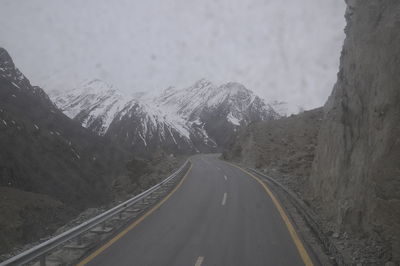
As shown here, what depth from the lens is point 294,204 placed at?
1220 centimetres

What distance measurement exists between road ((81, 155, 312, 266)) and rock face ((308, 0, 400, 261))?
1559 mm

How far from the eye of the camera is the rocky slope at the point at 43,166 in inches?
2224

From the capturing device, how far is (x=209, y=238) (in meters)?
8.55

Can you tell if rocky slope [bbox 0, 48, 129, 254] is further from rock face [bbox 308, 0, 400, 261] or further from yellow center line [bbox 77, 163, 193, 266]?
rock face [bbox 308, 0, 400, 261]

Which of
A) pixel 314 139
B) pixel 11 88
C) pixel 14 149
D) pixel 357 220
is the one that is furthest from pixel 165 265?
pixel 11 88

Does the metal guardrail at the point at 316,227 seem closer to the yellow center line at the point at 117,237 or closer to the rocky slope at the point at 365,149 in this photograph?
the rocky slope at the point at 365,149

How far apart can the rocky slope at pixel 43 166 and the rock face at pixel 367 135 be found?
30.4 m

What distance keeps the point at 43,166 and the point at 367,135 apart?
3992 inches

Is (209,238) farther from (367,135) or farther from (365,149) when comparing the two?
(367,135)

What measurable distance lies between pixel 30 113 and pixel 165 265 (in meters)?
155

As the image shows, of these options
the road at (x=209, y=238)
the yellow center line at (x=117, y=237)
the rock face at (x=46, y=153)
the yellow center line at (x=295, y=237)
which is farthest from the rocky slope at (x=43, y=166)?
the yellow center line at (x=295, y=237)

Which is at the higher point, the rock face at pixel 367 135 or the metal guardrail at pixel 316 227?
the rock face at pixel 367 135

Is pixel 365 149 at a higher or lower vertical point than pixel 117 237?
higher

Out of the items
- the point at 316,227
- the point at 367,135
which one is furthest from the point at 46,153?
the point at 367,135
